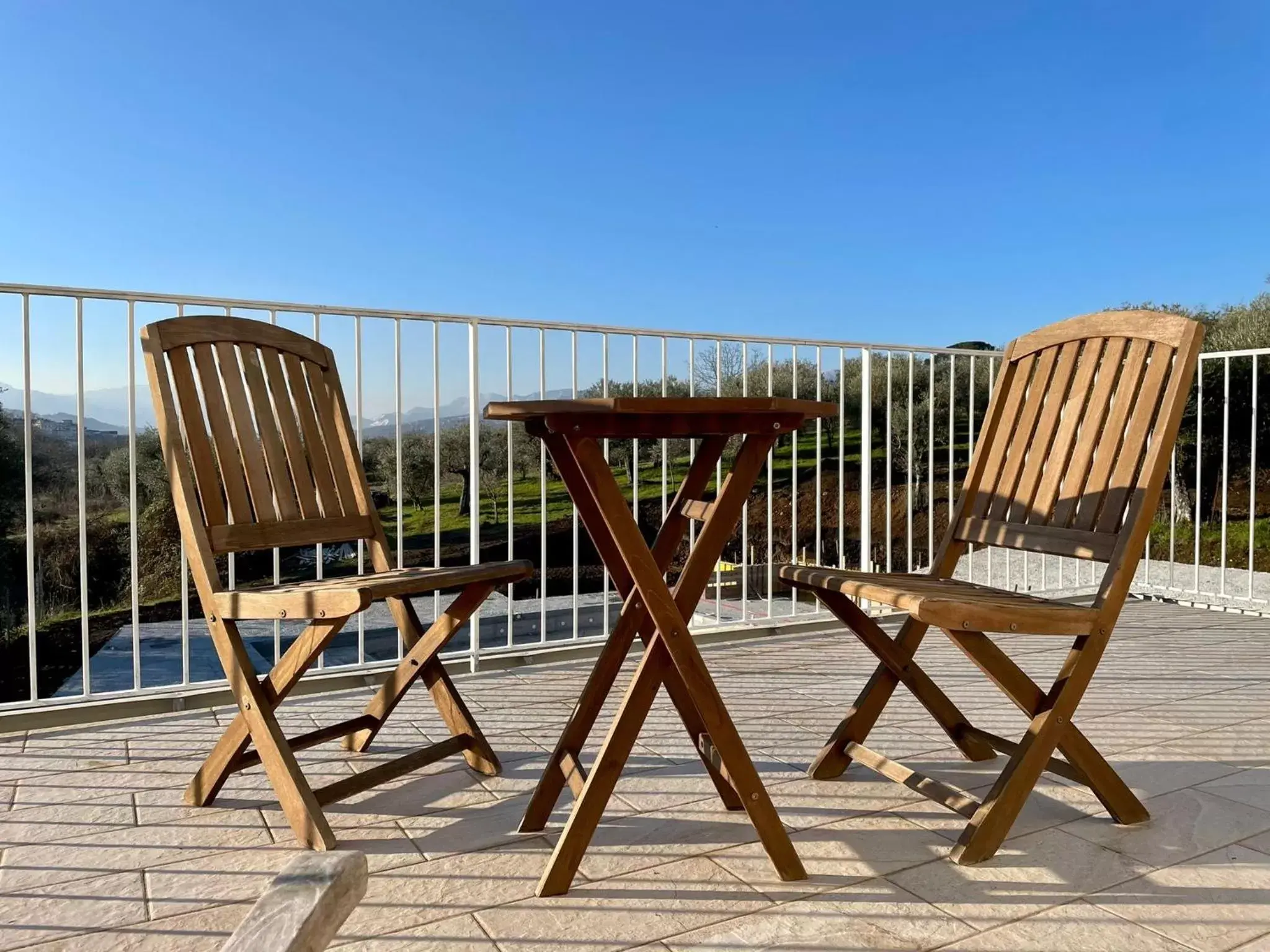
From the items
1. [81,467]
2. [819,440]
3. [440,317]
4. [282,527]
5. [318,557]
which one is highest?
[440,317]

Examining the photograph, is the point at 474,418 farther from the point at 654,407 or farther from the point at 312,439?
the point at 654,407

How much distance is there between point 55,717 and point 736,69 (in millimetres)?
8628

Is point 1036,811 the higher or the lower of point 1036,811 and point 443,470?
the lower

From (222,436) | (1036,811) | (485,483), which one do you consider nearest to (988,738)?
(1036,811)

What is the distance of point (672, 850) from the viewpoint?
5.49 ft

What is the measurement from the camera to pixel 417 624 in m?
2.21

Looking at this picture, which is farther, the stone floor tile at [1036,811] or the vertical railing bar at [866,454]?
the vertical railing bar at [866,454]

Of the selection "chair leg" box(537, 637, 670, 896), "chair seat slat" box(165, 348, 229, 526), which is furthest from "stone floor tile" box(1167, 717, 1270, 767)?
"chair seat slat" box(165, 348, 229, 526)

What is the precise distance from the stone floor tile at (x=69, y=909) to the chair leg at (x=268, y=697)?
32cm

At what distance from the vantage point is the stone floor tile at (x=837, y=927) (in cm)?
131

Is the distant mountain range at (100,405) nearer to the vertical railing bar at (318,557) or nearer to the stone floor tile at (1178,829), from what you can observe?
the vertical railing bar at (318,557)

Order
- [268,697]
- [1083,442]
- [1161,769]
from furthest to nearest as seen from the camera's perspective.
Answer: [1161,769] < [1083,442] < [268,697]

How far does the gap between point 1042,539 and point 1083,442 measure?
0.22 metres

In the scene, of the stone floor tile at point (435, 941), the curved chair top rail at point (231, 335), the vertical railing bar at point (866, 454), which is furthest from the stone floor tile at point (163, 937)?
the vertical railing bar at point (866, 454)
